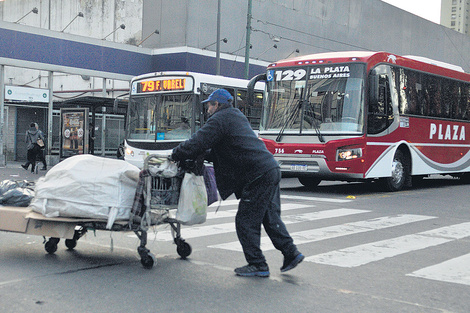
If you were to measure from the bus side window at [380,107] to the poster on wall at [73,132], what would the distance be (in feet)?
40.4

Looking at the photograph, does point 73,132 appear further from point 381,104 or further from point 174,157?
point 174,157

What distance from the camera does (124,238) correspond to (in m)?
7.00

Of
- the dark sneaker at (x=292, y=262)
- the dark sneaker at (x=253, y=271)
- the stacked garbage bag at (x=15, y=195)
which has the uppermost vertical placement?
the stacked garbage bag at (x=15, y=195)

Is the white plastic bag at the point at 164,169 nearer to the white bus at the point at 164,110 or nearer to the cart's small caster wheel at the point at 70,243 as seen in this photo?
the cart's small caster wheel at the point at 70,243

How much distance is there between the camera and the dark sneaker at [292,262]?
5.31 meters

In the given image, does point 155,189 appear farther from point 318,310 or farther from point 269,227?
point 318,310

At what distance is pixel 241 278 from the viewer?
519cm

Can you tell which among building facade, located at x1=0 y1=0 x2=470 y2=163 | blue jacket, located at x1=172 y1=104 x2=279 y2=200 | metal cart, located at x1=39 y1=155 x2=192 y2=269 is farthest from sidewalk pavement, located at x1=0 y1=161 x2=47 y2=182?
blue jacket, located at x1=172 y1=104 x2=279 y2=200

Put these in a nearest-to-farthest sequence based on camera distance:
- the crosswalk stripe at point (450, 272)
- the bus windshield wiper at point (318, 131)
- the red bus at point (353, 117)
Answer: the crosswalk stripe at point (450, 272), the red bus at point (353, 117), the bus windshield wiper at point (318, 131)

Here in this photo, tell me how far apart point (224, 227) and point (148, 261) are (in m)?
2.80

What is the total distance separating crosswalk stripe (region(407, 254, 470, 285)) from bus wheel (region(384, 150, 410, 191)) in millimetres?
8013

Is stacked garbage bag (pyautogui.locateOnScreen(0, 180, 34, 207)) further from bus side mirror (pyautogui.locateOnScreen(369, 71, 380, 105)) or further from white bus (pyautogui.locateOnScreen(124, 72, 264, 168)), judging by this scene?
white bus (pyautogui.locateOnScreen(124, 72, 264, 168))

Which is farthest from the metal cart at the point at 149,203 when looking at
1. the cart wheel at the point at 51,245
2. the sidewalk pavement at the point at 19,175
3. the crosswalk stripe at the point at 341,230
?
the sidewalk pavement at the point at 19,175

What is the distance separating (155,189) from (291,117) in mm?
8614
